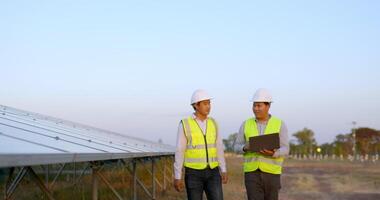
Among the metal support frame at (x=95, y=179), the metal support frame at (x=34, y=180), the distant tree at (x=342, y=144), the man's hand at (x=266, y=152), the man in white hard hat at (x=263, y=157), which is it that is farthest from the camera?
the distant tree at (x=342, y=144)

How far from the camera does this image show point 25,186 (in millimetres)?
15953

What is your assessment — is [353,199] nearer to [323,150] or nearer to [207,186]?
[207,186]

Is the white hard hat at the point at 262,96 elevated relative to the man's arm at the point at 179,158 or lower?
elevated

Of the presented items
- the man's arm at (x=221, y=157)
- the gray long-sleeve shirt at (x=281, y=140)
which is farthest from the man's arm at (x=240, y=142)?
the man's arm at (x=221, y=157)

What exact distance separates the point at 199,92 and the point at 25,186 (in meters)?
11.4

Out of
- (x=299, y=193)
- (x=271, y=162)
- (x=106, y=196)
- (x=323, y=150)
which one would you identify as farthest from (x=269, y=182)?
(x=323, y=150)

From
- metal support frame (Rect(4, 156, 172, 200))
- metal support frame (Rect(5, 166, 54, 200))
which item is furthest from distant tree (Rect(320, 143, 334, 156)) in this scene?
metal support frame (Rect(5, 166, 54, 200))

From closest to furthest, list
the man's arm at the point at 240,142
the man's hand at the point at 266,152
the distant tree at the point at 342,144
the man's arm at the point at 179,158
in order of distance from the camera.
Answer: the man's arm at the point at 179,158 → the man's hand at the point at 266,152 → the man's arm at the point at 240,142 → the distant tree at the point at 342,144

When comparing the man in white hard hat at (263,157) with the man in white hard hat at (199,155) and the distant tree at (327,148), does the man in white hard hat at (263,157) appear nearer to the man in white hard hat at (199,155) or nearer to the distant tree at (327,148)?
the man in white hard hat at (199,155)

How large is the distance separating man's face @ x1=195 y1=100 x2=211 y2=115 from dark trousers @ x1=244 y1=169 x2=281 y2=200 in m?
0.84

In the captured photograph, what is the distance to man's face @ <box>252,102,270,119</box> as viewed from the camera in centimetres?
603

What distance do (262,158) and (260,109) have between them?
1.72 ft

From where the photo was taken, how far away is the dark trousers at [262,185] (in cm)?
599

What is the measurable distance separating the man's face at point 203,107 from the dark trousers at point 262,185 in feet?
2.76
